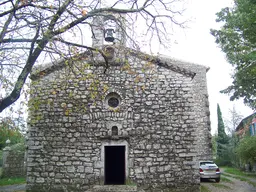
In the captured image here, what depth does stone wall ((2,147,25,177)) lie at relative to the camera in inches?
676

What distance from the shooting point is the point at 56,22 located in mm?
6453

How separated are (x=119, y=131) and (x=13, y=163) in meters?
10.8

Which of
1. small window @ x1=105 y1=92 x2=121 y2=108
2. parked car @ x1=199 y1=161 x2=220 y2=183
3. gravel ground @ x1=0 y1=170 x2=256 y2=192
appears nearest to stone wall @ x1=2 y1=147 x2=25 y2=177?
gravel ground @ x1=0 y1=170 x2=256 y2=192

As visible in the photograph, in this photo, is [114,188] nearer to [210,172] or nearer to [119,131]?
[119,131]

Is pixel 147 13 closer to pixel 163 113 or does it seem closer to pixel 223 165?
pixel 163 113

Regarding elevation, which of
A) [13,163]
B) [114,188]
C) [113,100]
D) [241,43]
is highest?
[241,43]

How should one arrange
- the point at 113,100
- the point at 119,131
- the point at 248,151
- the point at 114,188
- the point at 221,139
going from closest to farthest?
the point at 114,188
the point at 119,131
the point at 113,100
the point at 248,151
the point at 221,139

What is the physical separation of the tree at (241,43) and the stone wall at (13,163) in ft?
44.2

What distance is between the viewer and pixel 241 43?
12211mm

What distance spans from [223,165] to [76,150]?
25.3 meters

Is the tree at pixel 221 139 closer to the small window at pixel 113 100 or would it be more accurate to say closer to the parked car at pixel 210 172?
the parked car at pixel 210 172

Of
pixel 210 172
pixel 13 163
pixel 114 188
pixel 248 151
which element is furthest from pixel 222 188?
pixel 13 163

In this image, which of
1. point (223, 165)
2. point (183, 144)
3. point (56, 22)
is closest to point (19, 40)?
point (56, 22)

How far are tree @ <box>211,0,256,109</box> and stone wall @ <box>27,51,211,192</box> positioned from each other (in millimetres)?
2980
